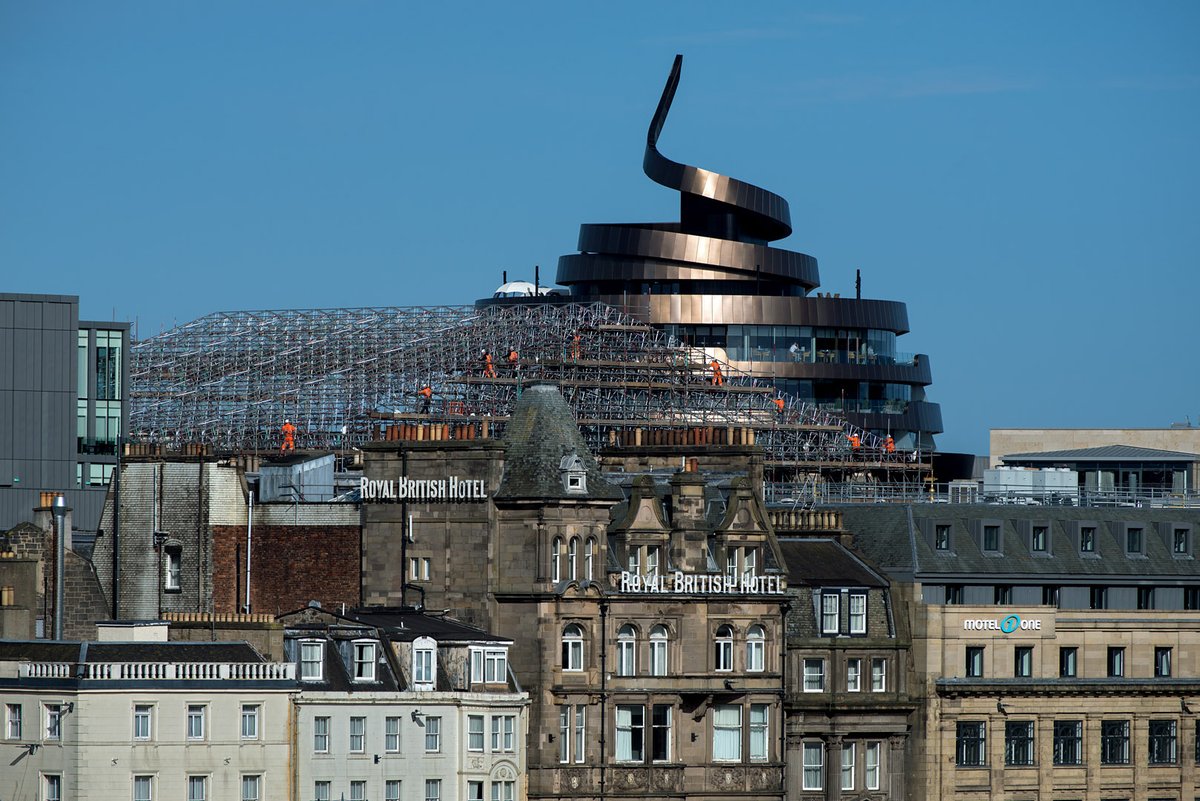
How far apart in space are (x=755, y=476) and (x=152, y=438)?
8987 centimetres

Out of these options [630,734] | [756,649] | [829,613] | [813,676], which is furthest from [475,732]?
[829,613]

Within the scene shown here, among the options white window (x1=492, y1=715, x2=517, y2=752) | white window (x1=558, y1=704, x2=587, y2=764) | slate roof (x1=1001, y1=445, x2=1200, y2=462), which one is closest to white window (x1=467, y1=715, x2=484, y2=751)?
white window (x1=492, y1=715, x2=517, y2=752)

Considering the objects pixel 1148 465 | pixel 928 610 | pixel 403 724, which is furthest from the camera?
pixel 1148 465

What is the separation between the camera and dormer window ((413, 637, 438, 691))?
307ft

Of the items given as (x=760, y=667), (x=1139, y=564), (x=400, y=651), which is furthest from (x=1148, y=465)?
(x=400, y=651)

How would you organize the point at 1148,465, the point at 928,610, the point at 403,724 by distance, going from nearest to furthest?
the point at 403,724 → the point at 928,610 → the point at 1148,465

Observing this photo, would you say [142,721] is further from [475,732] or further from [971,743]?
[971,743]

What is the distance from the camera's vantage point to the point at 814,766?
10538 cm

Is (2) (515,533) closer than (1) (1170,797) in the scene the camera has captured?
Yes

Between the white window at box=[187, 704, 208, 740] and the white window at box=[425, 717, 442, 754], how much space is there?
23.6ft

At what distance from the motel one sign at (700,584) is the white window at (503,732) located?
289 inches

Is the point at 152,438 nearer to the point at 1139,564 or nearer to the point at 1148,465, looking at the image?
the point at 1148,465

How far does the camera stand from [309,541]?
106 m

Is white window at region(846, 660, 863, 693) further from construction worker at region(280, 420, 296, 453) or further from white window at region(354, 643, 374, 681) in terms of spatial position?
construction worker at region(280, 420, 296, 453)
